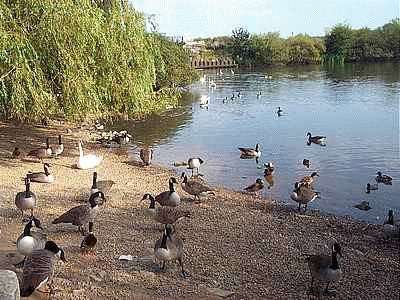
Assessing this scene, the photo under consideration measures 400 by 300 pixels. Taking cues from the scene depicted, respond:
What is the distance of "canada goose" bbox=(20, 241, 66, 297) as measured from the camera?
24.1 ft

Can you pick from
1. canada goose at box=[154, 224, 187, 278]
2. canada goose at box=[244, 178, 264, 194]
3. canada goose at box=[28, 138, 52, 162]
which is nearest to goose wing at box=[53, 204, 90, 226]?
canada goose at box=[154, 224, 187, 278]

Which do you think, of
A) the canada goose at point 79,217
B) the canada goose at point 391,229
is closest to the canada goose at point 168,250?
the canada goose at point 79,217

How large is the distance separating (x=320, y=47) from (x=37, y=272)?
96.9 m

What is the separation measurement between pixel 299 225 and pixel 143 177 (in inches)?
266

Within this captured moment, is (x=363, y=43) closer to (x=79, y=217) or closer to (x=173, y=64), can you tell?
(x=173, y=64)

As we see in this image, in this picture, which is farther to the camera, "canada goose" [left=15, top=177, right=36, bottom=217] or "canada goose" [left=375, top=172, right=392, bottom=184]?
"canada goose" [left=375, top=172, right=392, bottom=184]

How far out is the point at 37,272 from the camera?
7445 millimetres

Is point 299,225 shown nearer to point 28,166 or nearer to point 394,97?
Result: point 28,166

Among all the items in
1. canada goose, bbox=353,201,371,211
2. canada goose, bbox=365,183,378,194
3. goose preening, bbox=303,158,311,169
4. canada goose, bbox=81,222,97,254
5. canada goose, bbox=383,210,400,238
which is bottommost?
canada goose, bbox=353,201,371,211

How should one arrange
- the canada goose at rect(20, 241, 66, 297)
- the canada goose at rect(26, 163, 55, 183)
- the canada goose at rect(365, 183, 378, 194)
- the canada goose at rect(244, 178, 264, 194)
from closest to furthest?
the canada goose at rect(20, 241, 66, 297)
the canada goose at rect(26, 163, 55, 183)
the canada goose at rect(244, 178, 264, 194)
the canada goose at rect(365, 183, 378, 194)

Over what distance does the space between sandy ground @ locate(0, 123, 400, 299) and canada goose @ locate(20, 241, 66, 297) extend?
57 cm

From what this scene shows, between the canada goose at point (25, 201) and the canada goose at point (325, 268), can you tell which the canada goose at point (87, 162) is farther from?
the canada goose at point (325, 268)

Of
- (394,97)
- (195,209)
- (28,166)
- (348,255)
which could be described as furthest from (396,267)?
(394,97)

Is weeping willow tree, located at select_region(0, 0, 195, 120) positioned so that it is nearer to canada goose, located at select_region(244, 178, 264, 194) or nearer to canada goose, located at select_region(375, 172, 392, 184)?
canada goose, located at select_region(244, 178, 264, 194)
